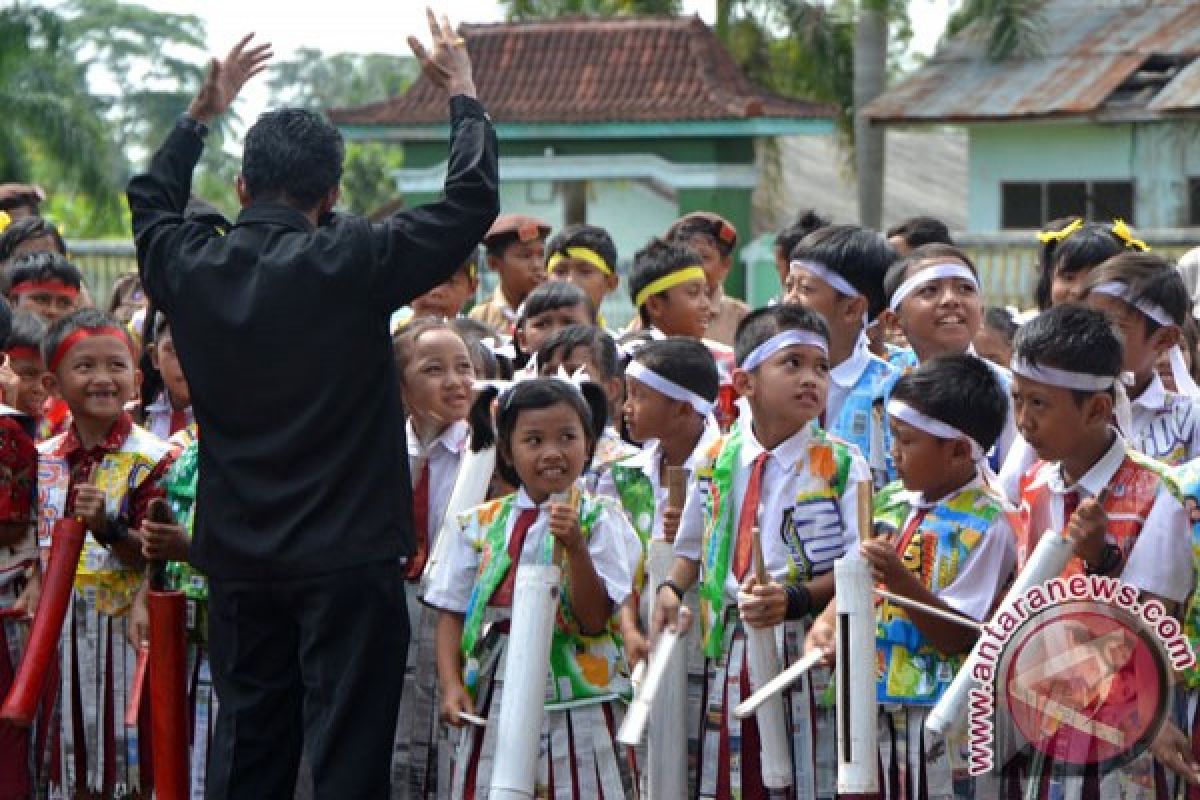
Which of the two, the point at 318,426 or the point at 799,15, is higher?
the point at 799,15

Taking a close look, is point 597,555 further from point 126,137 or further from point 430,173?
point 126,137

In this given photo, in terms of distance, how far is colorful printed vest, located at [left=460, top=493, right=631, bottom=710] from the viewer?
6.03 metres

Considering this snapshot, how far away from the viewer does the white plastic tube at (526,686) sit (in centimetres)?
546

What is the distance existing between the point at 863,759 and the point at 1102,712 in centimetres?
53

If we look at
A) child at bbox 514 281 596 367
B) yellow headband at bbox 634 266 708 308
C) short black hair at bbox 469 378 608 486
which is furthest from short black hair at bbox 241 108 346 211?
yellow headband at bbox 634 266 708 308

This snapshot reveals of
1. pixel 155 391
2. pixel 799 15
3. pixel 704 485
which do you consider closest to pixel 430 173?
pixel 799 15

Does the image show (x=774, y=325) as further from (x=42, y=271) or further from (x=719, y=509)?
(x=42, y=271)

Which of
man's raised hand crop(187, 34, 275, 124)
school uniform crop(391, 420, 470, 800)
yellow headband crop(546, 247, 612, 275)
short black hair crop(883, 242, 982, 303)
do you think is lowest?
school uniform crop(391, 420, 470, 800)

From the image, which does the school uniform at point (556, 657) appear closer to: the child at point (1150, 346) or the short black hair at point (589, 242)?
the child at point (1150, 346)

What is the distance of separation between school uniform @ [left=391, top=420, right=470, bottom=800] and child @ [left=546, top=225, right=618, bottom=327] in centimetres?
267

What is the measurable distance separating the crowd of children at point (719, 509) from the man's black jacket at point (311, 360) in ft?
1.52

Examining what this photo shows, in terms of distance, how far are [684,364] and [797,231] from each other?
2433 millimetres

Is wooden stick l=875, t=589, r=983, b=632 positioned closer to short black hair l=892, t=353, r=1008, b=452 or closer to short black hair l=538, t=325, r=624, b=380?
short black hair l=892, t=353, r=1008, b=452

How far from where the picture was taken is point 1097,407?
542cm
